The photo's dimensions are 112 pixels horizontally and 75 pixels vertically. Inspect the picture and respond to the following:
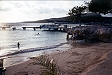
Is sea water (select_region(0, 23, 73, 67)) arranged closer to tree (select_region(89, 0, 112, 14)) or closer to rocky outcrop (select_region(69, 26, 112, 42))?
rocky outcrop (select_region(69, 26, 112, 42))

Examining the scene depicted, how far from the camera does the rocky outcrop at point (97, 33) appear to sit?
113 feet

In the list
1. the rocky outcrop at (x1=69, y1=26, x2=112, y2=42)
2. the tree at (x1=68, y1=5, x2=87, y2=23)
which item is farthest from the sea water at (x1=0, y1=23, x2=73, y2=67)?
the tree at (x1=68, y1=5, x2=87, y2=23)

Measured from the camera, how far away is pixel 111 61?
12000 mm

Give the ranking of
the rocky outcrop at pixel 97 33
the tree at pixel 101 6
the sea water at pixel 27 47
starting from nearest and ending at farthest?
the sea water at pixel 27 47
the rocky outcrop at pixel 97 33
the tree at pixel 101 6

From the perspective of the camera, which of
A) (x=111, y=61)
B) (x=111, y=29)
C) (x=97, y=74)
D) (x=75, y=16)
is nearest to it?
(x=97, y=74)

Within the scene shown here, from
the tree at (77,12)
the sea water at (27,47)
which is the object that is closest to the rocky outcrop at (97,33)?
the sea water at (27,47)

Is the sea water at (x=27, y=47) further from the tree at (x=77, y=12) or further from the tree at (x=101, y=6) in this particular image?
the tree at (x=77, y=12)

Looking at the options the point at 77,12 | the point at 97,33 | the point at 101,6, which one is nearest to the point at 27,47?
the point at 97,33

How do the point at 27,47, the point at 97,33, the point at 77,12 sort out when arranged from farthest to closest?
the point at 77,12, the point at 97,33, the point at 27,47

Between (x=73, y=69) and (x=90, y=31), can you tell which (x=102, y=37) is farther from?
(x=73, y=69)

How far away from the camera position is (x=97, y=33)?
3672cm

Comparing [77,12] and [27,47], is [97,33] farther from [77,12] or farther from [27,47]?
[77,12]

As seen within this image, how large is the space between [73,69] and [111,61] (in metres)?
2.27

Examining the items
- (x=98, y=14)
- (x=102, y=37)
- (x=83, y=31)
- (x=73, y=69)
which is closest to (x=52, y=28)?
(x=98, y=14)
